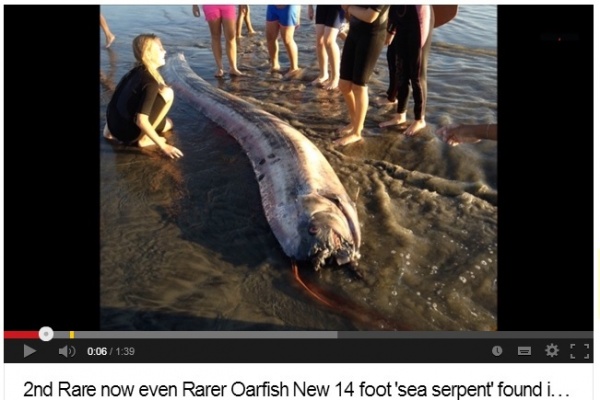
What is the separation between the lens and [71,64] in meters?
2.60

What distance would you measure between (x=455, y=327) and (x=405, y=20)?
3.67 metres

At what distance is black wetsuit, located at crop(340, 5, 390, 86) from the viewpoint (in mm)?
5152

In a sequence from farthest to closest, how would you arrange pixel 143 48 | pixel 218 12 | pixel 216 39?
pixel 216 39, pixel 218 12, pixel 143 48

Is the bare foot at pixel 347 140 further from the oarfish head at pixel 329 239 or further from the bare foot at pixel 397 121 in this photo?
the oarfish head at pixel 329 239

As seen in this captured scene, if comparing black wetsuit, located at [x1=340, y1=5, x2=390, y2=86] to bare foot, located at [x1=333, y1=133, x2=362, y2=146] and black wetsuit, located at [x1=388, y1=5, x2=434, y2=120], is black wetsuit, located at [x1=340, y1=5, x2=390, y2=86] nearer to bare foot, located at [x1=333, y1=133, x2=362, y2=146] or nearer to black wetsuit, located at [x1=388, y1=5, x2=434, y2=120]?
black wetsuit, located at [x1=388, y1=5, x2=434, y2=120]

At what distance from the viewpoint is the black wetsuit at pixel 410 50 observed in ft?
17.5

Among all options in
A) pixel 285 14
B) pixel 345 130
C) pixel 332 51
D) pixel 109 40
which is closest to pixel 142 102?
pixel 345 130

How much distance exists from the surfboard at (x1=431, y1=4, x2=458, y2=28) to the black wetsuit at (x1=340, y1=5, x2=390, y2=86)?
96cm

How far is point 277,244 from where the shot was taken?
403 cm

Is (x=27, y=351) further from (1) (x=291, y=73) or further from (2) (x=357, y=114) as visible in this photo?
(1) (x=291, y=73)

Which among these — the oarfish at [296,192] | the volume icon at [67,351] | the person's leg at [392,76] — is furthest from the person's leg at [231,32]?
the volume icon at [67,351]

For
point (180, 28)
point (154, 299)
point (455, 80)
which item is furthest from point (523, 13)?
point (180, 28)

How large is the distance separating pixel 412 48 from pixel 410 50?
4 cm

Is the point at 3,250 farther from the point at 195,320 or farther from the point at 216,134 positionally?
the point at 216,134
